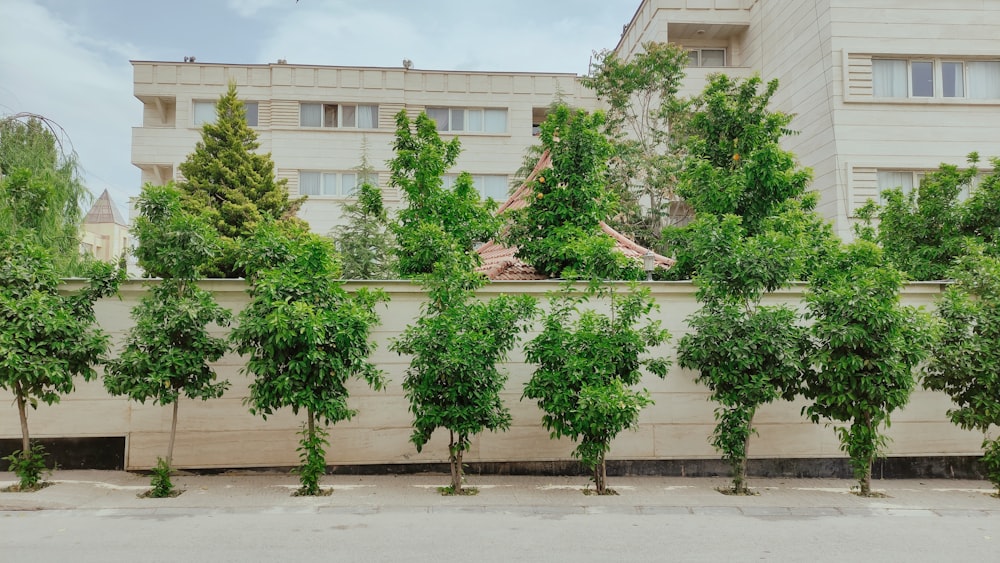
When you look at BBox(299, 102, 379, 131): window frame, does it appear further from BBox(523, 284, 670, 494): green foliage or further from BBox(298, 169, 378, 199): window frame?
BBox(523, 284, 670, 494): green foliage

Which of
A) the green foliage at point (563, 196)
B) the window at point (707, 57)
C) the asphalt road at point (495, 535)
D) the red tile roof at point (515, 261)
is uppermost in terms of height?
the window at point (707, 57)

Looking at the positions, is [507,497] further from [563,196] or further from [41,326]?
[41,326]

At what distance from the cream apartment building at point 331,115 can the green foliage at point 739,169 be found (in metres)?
12.5

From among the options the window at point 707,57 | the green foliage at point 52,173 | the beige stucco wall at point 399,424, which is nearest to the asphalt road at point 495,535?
the beige stucco wall at point 399,424

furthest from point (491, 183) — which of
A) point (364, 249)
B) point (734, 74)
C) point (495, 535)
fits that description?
point (495, 535)

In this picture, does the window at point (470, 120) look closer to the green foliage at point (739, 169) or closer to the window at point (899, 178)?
the window at point (899, 178)

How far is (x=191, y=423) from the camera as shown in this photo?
9016 millimetres

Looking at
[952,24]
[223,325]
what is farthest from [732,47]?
[223,325]

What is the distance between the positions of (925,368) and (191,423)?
942cm

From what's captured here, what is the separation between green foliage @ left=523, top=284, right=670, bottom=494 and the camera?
789cm

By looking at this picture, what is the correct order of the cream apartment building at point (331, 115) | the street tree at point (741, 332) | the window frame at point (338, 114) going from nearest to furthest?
the street tree at point (741, 332) → the cream apartment building at point (331, 115) → the window frame at point (338, 114)

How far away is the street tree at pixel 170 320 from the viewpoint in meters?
7.87

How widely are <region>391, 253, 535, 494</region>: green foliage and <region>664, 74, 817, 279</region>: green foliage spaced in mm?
3658

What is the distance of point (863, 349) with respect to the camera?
27.5 ft
